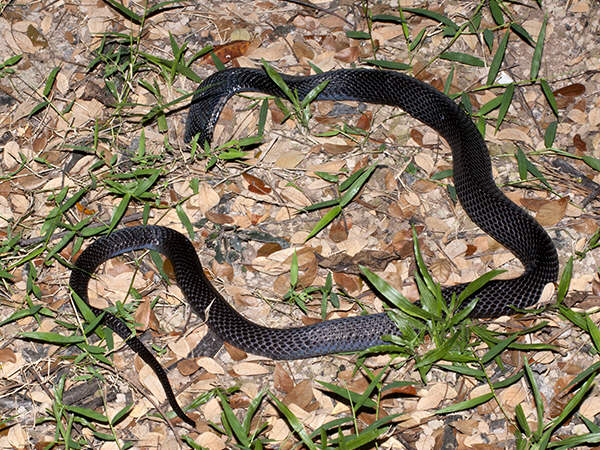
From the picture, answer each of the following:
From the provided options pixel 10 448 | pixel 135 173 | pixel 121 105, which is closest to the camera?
pixel 10 448

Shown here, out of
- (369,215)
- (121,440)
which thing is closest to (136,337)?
(121,440)

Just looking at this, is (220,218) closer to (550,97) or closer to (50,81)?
(50,81)

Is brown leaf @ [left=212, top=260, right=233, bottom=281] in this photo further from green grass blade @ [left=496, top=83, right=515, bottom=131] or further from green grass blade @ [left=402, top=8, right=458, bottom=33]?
green grass blade @ [left=402, top=8, right=458, bottom=33]

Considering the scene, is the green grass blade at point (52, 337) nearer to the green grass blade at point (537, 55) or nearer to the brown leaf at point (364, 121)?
the brown leaf at point (364, 121)

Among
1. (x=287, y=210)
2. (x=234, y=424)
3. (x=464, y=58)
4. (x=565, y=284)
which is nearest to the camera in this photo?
(x=234, y=424)

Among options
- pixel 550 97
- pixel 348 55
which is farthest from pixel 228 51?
pixel 550 97

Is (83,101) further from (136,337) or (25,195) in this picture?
(136,337)

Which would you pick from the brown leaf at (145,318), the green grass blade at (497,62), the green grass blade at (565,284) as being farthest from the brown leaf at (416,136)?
the brown leaf at (145,318)
